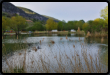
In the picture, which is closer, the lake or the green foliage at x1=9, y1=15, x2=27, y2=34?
the lake

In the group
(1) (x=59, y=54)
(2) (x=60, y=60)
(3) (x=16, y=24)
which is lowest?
(2) (x=60, y=60)

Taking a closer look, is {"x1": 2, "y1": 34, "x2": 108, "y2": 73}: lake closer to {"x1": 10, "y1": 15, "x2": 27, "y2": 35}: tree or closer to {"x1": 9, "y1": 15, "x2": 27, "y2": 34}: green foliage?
{"x1": 9, "y1": 15, "x2": 27, "y2": 34}: green foliage

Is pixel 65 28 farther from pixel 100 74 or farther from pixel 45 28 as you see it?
pixel 100 74

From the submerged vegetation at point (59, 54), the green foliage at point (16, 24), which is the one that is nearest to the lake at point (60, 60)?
the submerged vegetation at point (59, 54)

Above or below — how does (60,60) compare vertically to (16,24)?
below

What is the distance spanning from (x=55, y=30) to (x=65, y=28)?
29.2 feet

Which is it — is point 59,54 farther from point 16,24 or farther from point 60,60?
point 16,24

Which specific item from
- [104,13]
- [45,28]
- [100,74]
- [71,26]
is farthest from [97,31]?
[45,28]

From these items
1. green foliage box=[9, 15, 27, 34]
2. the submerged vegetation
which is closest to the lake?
the submerged vegetation

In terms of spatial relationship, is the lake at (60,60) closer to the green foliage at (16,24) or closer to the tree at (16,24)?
the green foliage at (16,24)

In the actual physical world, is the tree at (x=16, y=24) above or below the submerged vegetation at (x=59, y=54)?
above

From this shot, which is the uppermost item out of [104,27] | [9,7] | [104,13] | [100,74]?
[9,7]

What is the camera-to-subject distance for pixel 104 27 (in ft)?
85.1

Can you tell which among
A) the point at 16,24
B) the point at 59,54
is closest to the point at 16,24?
the point at 16,24
